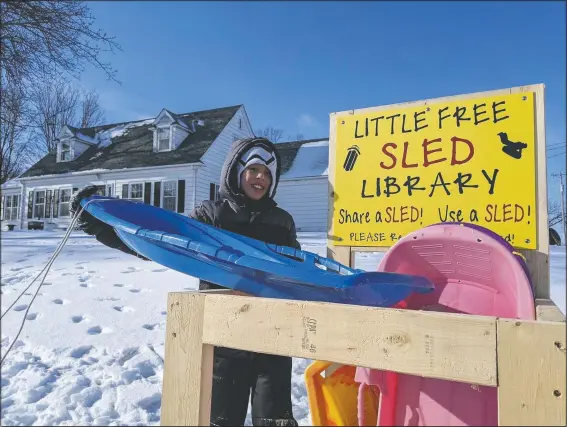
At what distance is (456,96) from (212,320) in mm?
1368

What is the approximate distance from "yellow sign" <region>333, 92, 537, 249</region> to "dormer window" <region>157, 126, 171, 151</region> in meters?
14.3

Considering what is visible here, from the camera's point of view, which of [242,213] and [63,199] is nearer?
[242,213]

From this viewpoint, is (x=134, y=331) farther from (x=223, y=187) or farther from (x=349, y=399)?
(x=349, y=399)

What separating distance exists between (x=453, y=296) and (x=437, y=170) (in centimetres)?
55

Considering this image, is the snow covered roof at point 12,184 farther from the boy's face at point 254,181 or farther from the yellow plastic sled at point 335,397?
the yellow plastic sled at point 335,397

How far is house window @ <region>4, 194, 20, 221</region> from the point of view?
59.1 feet

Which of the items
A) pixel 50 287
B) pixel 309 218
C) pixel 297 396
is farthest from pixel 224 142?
pixel 297 396

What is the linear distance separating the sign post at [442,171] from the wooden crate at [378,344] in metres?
0.67

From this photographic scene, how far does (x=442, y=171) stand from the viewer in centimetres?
160

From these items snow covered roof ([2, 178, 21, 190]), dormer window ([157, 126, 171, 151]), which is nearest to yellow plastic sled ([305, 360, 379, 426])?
dormer window ([157, 126, 171, 151])

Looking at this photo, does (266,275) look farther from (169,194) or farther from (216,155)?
(216,155)

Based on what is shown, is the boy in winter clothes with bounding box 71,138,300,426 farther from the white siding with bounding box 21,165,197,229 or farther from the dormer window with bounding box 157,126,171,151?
the dormer window with bounding box 157,126,171,151

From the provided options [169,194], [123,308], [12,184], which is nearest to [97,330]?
[123,308]

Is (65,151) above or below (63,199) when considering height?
above
